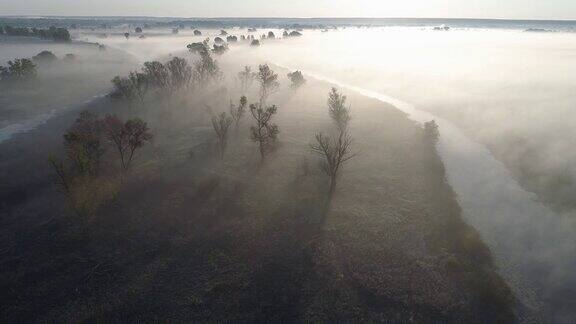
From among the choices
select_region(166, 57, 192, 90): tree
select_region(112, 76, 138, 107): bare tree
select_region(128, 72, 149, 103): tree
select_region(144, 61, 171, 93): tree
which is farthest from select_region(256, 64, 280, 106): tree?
select_region(112, 76, 138, 107): bare tree

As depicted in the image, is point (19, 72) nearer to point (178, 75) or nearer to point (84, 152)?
point (178, 75)

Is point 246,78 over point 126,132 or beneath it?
beneath

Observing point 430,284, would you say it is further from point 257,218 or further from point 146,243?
point 146,243

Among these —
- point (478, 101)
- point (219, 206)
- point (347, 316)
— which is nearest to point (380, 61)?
point (478, 101)

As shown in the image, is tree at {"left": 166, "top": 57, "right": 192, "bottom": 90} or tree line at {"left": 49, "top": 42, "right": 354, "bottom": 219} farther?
tree at {"left": 166, "top": 57, "right": 192, "bottom": 90}

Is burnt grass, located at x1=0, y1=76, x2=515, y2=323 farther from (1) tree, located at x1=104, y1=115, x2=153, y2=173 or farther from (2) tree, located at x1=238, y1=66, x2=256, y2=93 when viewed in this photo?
(2) tree, located at x1=238, y1=66, x2=256, y2=93

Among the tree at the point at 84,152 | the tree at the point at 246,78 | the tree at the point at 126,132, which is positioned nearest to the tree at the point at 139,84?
the tree at the point at 246,78

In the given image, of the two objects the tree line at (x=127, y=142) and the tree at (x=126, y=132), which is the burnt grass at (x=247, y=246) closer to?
the tree line at (x=127, y=142)

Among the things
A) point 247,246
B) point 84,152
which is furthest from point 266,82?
point 247,246
